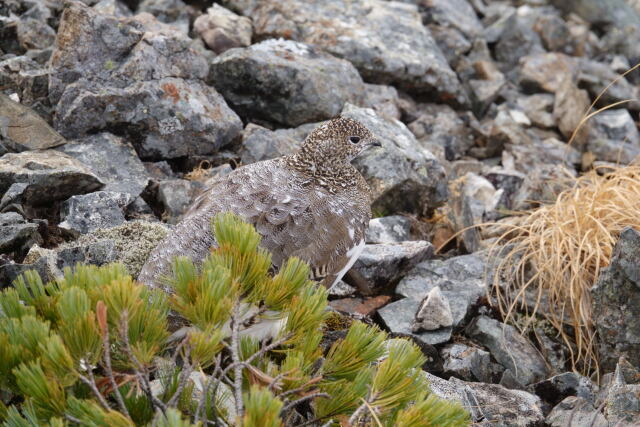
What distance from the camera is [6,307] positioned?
2182 mm

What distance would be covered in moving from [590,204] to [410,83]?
2.66 m

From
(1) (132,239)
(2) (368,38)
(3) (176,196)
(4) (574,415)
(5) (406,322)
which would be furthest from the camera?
Answer: (2) (368,38)

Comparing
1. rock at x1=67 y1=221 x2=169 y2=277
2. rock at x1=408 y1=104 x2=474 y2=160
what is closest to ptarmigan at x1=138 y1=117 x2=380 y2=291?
rock at x1=67 y1=221 x2=169 y2=277

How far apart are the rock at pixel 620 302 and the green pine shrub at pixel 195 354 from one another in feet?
7.97

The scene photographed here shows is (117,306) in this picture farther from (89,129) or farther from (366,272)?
(89,129)

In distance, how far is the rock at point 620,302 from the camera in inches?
167

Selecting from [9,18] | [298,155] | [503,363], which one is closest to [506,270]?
[503,363]

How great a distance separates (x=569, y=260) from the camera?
5.12 m

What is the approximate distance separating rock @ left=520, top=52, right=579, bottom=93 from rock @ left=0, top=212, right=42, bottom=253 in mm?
6015

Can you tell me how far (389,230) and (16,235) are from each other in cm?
263

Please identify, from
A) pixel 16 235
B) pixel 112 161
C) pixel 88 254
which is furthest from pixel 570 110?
pixel 16 235

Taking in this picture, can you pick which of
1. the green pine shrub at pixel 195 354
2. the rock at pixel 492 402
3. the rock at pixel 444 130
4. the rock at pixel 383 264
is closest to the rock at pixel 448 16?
the rock at pixel 444 130

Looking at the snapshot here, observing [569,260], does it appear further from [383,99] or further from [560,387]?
[383,99]

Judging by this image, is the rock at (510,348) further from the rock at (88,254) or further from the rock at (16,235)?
the rock at (16,235)
